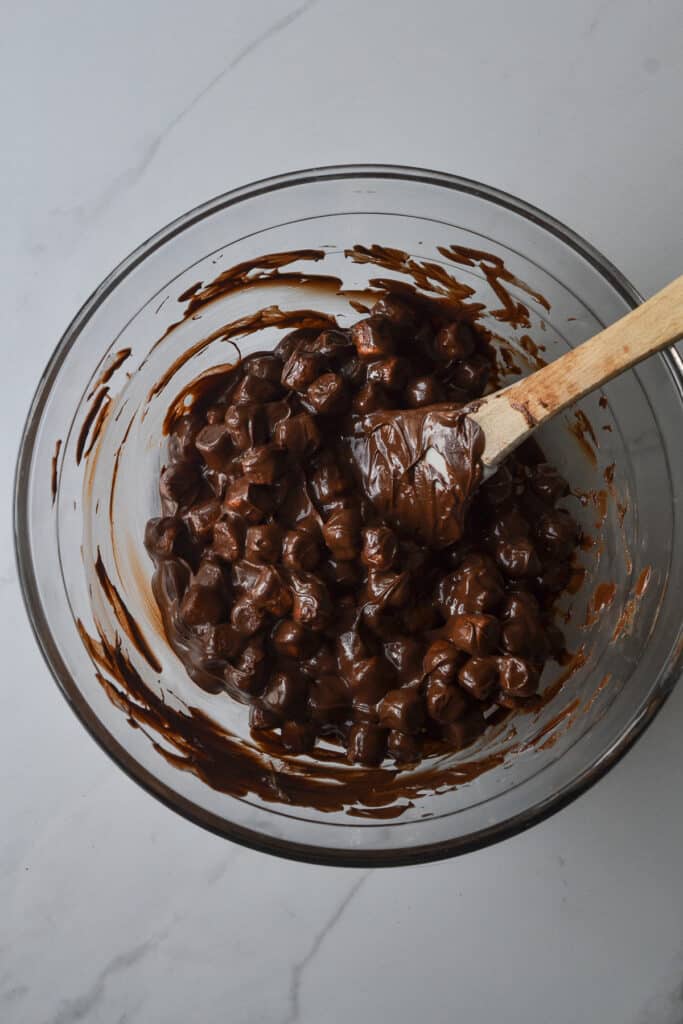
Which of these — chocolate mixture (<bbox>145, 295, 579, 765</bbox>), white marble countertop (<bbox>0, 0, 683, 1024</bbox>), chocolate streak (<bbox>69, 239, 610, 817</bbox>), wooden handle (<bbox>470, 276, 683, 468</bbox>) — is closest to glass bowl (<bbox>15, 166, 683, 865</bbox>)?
chocolate streak (<bbox>69, 239, 610, 817</bbox>)

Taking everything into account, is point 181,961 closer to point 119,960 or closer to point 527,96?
point 119,960

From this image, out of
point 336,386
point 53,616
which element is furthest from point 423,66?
point 53,616

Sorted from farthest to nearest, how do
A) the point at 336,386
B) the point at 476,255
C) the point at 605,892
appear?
the point at 605,892, the point at 476,255, the point at 336,386

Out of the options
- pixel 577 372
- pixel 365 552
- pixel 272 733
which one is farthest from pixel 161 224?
pixel 272 733

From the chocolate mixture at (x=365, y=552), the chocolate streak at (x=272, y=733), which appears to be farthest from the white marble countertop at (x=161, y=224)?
the chocolate mixture at (x=365, y=552)

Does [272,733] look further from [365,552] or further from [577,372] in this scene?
[577,372]

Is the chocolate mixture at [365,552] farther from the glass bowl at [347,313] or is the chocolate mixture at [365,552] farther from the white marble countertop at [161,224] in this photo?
the white marble countertop at [161,224]
